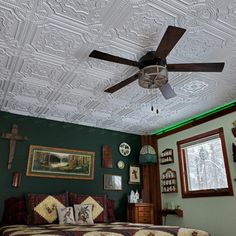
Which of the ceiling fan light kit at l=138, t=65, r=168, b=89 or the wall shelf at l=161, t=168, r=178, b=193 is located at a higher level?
the ceiling fan light kit at l=138, t=65, r=168, b=89

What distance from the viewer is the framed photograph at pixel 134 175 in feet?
16.8

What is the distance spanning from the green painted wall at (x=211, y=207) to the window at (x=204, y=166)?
9cm

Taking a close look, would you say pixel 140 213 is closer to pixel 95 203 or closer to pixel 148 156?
pixel 95 203

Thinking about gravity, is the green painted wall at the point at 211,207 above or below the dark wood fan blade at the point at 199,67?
below

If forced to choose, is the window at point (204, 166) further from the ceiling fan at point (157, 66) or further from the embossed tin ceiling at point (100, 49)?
the ceiling fan at point (157, 66)

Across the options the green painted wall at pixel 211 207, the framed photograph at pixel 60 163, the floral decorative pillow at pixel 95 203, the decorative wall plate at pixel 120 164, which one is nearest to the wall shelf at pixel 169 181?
the green painted wall at pixel 211 207

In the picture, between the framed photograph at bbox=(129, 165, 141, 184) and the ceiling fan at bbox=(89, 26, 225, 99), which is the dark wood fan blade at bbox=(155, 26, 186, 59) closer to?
the ceiling fan at bbox=(89, 26, 225, 99)

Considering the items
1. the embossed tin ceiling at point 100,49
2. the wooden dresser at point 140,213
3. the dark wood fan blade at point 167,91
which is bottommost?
the wooden dresser at point 140,213

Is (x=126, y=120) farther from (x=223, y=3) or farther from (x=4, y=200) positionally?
(x=223, y=3)

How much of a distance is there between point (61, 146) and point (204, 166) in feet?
9.01

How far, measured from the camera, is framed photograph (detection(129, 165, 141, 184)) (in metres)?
5.12

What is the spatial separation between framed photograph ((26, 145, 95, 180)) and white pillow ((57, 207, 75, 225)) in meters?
0.84

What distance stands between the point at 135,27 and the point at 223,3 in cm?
80

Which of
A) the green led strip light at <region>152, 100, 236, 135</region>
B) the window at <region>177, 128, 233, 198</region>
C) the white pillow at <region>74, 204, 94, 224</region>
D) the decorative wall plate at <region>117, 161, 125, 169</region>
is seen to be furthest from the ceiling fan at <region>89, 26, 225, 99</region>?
the decorative wall plate at <region>117, 161, 125, 169</region>
